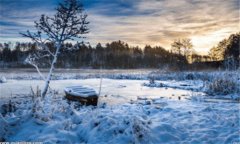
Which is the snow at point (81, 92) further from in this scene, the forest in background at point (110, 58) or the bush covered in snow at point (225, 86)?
the forest in background at point (110, 58)

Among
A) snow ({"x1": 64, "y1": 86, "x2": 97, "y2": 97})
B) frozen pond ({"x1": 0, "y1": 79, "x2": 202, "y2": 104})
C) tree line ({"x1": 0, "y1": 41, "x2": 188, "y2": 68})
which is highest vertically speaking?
tree line ({"x1": 0, "y1": 41, "x2": 188, "y2": 68})

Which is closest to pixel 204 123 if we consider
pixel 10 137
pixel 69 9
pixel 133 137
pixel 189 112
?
pixel 189 112

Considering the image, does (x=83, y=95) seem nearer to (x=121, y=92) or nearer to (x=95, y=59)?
(x=121, y=92)

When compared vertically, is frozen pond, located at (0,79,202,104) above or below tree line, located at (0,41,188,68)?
below

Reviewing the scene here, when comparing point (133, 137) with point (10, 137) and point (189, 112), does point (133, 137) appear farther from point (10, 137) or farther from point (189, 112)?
point (189, 112)

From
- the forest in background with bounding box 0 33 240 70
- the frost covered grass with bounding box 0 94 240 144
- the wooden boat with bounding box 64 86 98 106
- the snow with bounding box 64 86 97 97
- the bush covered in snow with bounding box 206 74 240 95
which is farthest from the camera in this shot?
the forest in background with bounding box 0 33 240 70

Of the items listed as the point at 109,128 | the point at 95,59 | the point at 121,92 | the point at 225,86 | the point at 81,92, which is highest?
the point at 95,59

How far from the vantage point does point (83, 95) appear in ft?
51.5

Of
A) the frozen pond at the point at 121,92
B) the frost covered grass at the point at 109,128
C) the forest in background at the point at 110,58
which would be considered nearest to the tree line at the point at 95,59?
→ the forest in background at the point at 110,58

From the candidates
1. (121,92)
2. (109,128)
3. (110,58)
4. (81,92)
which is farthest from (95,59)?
(109,128)

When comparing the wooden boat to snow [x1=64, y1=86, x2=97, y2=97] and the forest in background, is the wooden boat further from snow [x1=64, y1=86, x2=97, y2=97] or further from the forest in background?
the forest in background

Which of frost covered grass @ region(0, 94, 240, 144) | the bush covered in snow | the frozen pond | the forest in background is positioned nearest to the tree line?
the forest in background

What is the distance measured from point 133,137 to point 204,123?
296cm

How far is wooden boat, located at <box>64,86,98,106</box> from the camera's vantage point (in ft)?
50.3
